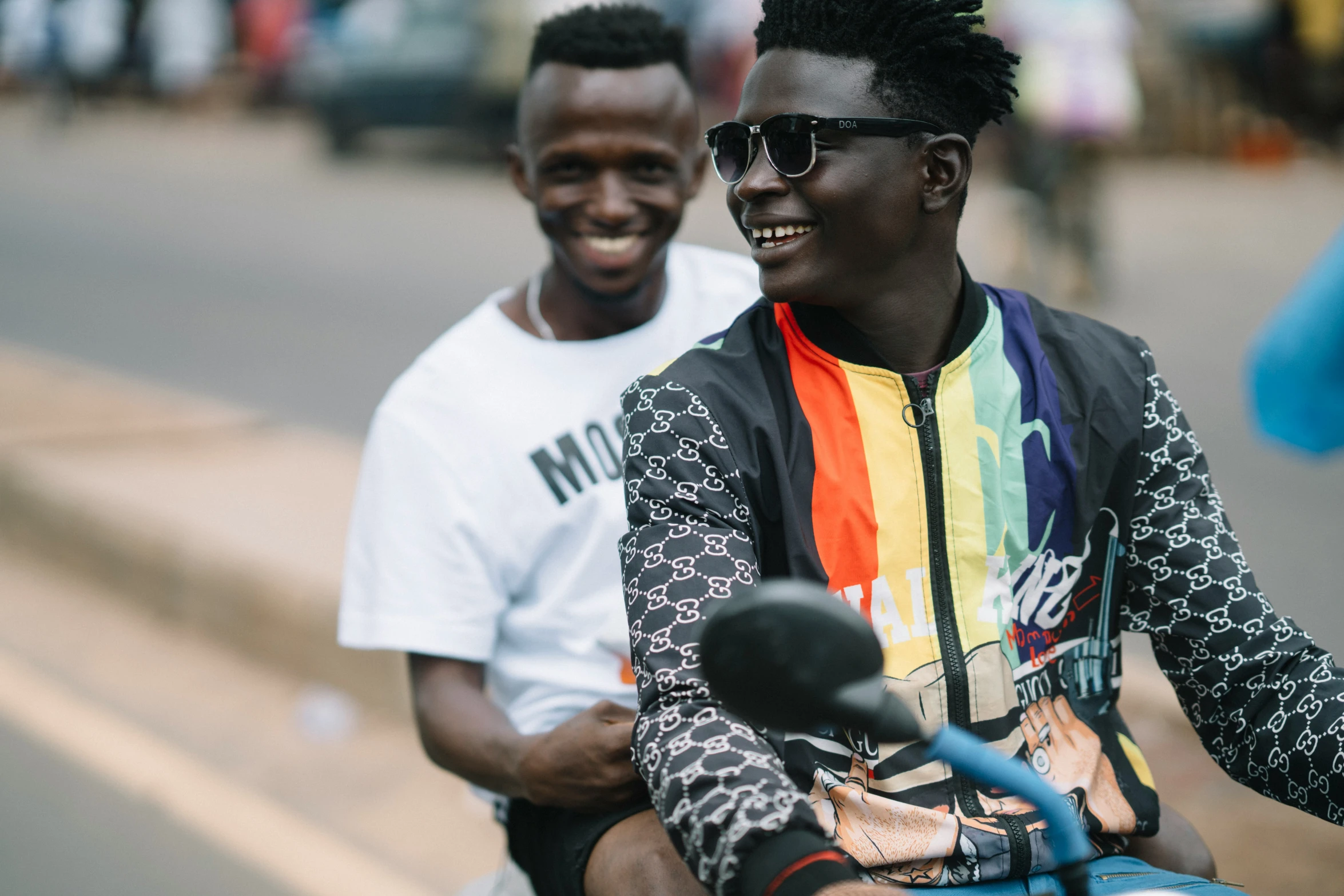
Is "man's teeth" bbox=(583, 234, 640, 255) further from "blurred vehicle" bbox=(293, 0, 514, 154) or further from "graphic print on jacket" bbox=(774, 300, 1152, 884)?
"blurred vehicle" bbox=(293, 0, 514, 154)

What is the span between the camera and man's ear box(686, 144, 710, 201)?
3.03 metres

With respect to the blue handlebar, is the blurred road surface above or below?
below

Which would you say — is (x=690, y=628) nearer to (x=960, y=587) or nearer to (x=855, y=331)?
(x=960, y=587)

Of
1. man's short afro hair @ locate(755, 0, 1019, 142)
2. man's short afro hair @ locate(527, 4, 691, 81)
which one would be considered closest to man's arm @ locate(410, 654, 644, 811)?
man's short afro hair @ locate(755, 0, 1019, 142)

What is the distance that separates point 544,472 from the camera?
2631mm

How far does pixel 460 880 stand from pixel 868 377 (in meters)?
2.33

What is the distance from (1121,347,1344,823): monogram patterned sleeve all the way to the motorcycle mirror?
788 mm

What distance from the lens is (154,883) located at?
3775mm

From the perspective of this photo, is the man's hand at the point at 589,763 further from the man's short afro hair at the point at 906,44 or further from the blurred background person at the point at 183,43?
the blurred background person at the point at 183,43

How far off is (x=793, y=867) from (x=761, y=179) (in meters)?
0.86

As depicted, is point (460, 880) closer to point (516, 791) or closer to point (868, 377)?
point (516, 791)

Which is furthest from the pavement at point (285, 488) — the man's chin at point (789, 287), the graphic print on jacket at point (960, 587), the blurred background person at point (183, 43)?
the blurred background person at point (183, 43)

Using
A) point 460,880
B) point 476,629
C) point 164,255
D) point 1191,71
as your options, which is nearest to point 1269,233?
point 1191,71

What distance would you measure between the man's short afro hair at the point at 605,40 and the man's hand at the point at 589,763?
126 cm
